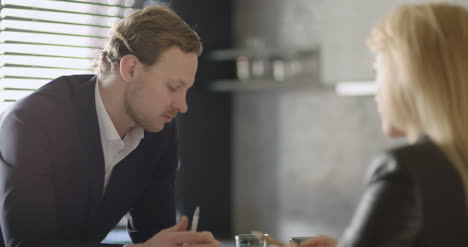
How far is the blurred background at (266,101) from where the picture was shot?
4133mm

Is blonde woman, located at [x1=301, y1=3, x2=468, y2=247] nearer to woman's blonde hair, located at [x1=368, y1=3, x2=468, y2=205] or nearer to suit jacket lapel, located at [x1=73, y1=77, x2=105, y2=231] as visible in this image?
woman's blonde hair, located at [x1=368, y1=3, x2=468, y2=205]

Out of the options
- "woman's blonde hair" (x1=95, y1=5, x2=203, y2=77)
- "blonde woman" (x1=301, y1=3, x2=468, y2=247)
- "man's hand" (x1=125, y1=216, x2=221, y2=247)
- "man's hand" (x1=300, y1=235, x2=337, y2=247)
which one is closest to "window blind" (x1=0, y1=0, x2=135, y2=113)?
"woman's blonde hair" (x1=95, y1=5, x2=203, y2=77)

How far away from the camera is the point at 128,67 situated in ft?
6.95

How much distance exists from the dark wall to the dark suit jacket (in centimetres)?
268

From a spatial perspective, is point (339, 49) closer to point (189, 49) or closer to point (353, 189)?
point (353, 189)

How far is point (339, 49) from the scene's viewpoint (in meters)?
4.32

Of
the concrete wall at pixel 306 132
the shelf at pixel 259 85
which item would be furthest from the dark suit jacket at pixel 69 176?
the shelf at pixel 259 85

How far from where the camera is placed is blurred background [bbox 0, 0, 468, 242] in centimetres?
413

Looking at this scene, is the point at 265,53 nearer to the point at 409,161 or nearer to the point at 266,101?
the point at 266,101

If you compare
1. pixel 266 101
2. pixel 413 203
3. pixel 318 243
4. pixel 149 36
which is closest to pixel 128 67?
pixel 149 36

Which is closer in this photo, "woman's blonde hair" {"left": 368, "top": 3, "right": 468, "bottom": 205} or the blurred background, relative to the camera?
"woman's blonde hair" {"left": 368, "top": 3, "right": 468, "bottom": 205}

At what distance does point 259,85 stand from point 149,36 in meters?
2.75

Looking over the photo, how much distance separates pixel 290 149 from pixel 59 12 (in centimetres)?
190

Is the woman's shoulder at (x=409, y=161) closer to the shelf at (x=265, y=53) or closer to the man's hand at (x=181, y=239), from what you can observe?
the man's hand at (x=181, y=239)
